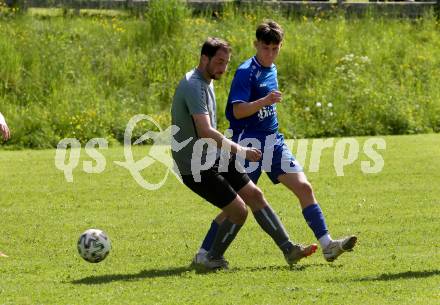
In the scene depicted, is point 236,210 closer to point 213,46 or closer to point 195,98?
point 195,98

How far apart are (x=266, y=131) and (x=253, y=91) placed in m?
0.36

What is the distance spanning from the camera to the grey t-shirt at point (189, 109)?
896cm

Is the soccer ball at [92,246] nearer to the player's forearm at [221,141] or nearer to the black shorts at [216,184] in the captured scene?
the black shorts at [216,184]

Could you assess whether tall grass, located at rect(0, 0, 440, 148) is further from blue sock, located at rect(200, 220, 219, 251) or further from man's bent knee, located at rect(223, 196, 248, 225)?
man's bent knee, located at rect(223, 196, 248, 225)

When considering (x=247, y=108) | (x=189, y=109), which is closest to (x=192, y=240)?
(x=247, y=108)

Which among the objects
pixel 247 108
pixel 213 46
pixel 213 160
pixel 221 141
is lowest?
pixel 213 160

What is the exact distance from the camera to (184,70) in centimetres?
2378

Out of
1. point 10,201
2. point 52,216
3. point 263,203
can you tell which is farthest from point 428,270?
point 10,201

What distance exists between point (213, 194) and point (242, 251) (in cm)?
149

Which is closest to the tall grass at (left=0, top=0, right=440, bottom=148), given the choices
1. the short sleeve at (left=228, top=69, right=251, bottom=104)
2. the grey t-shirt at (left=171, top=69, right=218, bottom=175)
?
the short sleeve at (left=228, top=69, right=251, bottom=104)

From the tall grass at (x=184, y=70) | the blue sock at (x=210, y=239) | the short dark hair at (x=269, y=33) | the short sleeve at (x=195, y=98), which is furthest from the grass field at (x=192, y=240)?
the tall grass at (x=184, y=70)

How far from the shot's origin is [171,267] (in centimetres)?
971

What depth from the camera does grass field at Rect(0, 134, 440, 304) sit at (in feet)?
27.4

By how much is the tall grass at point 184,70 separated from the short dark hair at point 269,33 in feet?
38.1
